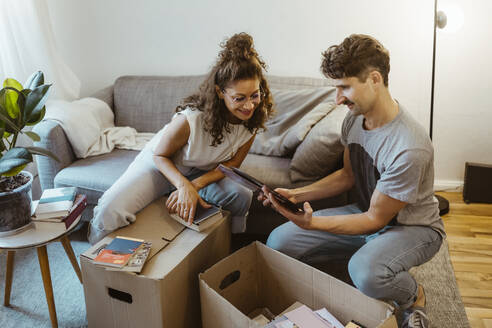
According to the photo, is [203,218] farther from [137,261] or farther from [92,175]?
[92,175]

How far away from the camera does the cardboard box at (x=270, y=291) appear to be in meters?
1.29

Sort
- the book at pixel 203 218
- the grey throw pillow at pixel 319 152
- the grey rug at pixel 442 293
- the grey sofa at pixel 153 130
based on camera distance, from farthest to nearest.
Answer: the grey sofa at pixel 153 130, the grey throw pillow at pixel 319 152, the grey rug at pixel 442 293, the book at pixel 203 218

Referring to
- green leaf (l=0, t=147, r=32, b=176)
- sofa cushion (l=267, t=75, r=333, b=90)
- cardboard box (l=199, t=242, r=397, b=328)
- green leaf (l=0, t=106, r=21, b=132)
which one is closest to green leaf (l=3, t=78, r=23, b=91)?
green leaf (l=0, t=106, r=21, b=132)

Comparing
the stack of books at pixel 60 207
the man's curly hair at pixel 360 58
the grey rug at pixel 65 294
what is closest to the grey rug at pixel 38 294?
the grey rug at pixel 65 294

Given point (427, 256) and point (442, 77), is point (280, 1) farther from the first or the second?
point (427, 256)

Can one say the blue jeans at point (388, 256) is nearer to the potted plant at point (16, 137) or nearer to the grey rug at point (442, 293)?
the grey rug at point (442, 293)

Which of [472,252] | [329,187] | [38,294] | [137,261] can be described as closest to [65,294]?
[38,294]

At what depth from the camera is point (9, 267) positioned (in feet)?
5.68

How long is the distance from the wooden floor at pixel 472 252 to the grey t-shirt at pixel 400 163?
0.52 metres

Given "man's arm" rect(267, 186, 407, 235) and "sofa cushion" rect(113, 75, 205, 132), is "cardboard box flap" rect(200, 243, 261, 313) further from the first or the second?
"sofa cushion" rect(113, 75, 205, 132)

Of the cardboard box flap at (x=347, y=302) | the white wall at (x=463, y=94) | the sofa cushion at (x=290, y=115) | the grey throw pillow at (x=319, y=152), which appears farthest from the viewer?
the white wall at (x=463, y=94)

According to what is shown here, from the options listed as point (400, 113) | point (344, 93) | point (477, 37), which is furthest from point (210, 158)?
point (477, 37)

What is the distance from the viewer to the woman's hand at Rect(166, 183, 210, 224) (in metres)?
1.61

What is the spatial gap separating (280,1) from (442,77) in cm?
112
